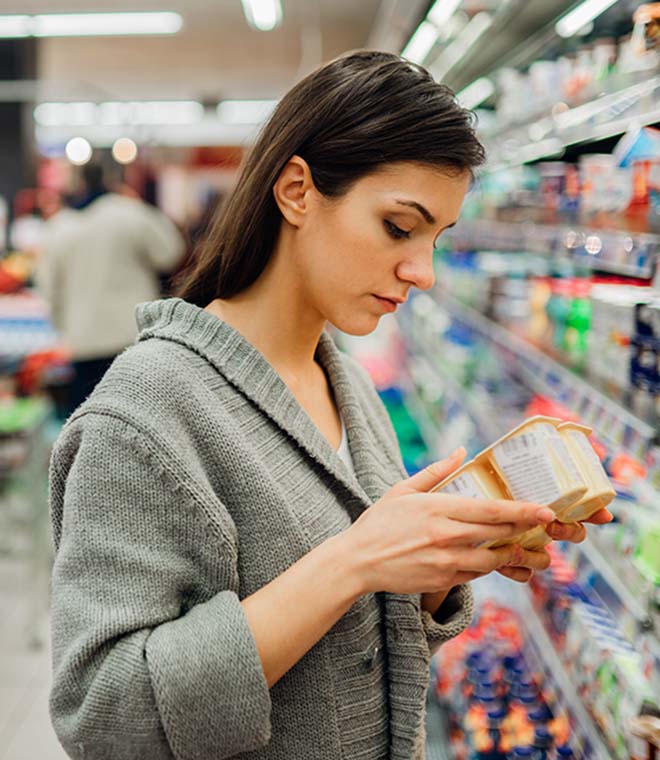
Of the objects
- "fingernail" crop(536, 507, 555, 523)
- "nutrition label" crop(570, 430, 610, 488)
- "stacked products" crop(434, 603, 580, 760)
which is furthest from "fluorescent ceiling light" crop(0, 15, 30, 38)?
"fingernail" crop(536, 507, 555, 523)

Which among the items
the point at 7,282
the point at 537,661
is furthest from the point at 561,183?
the point at 7,282

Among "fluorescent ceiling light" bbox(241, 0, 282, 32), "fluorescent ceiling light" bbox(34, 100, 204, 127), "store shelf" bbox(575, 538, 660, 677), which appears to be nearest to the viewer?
"store shelf" bbox(575, 538, 660, 677)

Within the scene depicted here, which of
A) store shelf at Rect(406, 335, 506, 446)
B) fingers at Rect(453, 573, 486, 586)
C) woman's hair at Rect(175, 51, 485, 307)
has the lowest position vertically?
store shelf at Rect(406, 335, 506, 446)

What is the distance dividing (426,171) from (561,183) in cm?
138

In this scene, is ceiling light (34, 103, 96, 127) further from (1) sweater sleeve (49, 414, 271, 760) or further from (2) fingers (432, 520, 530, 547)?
(2) fingers (432, 520, 530, 547)

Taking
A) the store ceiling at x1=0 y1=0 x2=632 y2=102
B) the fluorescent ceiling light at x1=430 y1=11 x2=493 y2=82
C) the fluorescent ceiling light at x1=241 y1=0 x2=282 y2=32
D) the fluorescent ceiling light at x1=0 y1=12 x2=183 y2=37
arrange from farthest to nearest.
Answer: the store ceiling at x1=0 y1=0 x2=632 y2=102 < the fluorescent ceiling light at x1=0 y1=12 x2=183 y2=37 < the fluorescent ceiling light at x1=241 y1=0 x2=282 y2=32 < the fluorescent ceiling light at x1=430 y1=11 x2=493 y2=82

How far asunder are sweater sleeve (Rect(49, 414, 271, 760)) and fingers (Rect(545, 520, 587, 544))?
0.38 metres

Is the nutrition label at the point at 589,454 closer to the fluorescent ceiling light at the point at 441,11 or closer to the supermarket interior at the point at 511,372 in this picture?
the supermarket interior at the point at 511,372

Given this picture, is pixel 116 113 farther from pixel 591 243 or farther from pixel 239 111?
pixel 591 243

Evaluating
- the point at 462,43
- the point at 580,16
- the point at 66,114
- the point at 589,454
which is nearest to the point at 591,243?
the point at 580,16

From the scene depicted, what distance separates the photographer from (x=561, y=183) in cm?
250

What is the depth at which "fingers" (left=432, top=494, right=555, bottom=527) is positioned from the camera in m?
1.01

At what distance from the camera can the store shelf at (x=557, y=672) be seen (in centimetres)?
182

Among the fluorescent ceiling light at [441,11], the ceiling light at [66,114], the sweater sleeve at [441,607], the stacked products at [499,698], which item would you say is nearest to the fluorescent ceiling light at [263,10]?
the fluorescent ceiling light at [441,11]
